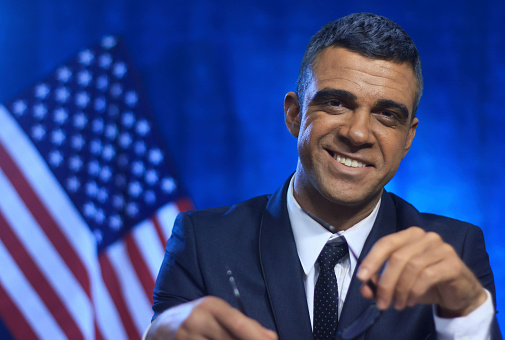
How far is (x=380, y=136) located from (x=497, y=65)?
5.14ft

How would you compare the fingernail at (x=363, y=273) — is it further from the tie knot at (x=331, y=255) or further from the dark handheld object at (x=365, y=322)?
the tie knot at (x=331, y=255)

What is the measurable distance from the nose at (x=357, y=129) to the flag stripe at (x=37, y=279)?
161 cm

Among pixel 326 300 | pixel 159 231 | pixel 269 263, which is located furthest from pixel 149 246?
pixel 326 300

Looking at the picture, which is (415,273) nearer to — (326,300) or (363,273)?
(363,273)

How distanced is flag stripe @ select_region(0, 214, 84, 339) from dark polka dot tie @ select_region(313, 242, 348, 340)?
1.47 meters

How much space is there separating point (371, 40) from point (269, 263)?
0.64 meters

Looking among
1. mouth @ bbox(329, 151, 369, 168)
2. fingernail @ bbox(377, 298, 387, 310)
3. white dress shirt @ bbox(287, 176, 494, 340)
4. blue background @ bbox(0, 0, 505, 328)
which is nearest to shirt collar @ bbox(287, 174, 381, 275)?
white dress shirt @ bbox(287, 176, 494, 340)

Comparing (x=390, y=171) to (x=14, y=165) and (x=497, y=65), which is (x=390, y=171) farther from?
(x=14, y=165)

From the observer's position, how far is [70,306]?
2441 millimetres

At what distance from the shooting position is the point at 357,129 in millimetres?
1391

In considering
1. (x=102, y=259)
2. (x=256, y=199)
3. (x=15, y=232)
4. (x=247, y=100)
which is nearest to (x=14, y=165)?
(x=15, y=232)

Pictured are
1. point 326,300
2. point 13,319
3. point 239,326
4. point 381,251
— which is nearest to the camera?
point 239,326

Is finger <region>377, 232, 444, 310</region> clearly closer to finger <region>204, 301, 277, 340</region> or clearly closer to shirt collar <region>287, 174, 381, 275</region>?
finger <region>204, 301, 277, 340</region>

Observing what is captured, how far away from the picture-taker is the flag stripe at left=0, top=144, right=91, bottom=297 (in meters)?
2.41
